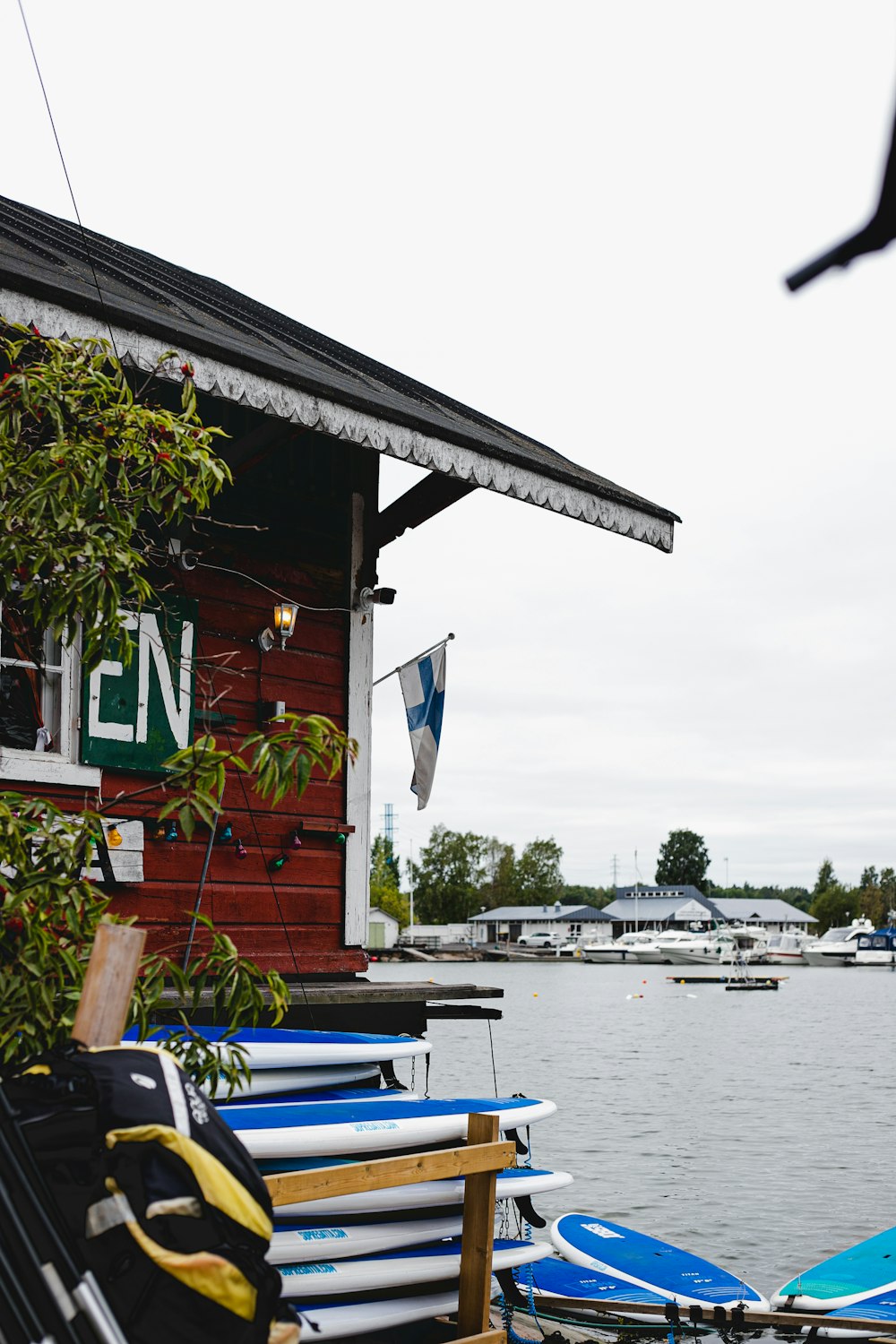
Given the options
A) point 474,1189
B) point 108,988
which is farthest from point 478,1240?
point 108,988

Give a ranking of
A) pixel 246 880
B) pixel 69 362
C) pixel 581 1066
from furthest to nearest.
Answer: pixel 581 1066
pixel 246 880
pixel 69 362

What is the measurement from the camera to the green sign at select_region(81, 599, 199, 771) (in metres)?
6.80

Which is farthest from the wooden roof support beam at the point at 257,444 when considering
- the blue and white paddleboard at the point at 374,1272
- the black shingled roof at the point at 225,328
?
the blue and white paddleboard at the point at 374,1272

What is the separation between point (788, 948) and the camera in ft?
438

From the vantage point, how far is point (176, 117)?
21.3 feet

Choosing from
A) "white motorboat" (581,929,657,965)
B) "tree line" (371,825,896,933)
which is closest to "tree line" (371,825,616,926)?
"tree line" (371,825,896,933)

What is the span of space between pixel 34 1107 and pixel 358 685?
5618 millimetres

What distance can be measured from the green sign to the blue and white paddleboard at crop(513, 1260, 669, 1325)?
14.2ft

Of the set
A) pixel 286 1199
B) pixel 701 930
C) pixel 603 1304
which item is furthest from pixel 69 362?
pixel 701 930

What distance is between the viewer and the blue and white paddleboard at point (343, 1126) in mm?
5270

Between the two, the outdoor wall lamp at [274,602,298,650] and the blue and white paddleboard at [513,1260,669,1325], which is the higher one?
the outdoor wall lamp at [274,602,298,650]

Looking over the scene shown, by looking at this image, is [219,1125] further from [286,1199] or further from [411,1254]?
[411,1254]

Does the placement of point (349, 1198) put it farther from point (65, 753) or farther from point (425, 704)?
point (425, 704)

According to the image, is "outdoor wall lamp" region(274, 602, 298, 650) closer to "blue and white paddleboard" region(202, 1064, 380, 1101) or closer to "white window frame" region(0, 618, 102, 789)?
"white window frame" region(0, 618, 102, 789)
